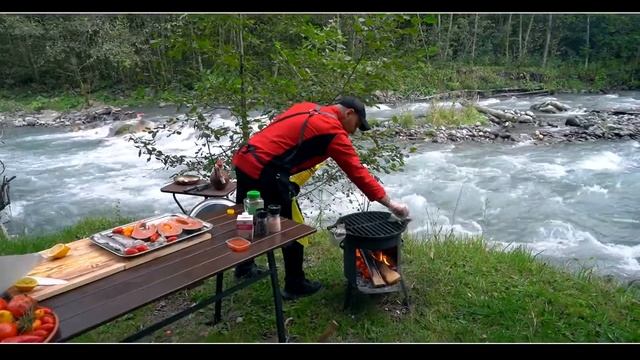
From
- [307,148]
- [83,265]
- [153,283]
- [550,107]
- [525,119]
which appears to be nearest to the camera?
[153,283]

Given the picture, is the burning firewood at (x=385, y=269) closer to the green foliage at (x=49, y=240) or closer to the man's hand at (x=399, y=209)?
the man's hand at (x=399, y=209)

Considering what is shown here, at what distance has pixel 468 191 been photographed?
8.15 metres

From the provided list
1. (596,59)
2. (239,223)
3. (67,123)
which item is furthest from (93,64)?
(596,59)

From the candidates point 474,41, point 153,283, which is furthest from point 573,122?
point 153,283

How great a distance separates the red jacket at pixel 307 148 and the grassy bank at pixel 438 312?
35.1 inches

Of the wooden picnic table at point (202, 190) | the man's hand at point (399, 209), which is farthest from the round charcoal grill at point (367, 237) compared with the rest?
the wooden picnic table at point (202, 190)

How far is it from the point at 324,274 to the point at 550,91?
55.2ft

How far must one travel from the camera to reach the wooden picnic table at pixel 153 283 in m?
1.84

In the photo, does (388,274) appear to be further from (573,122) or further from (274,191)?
(573,122)

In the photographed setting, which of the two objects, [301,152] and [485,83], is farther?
[485,83]

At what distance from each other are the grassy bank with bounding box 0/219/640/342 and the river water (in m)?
1.84

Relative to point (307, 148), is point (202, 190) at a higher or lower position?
lower

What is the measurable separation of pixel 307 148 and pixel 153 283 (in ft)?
4.01

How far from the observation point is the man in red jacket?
9.30 feet
